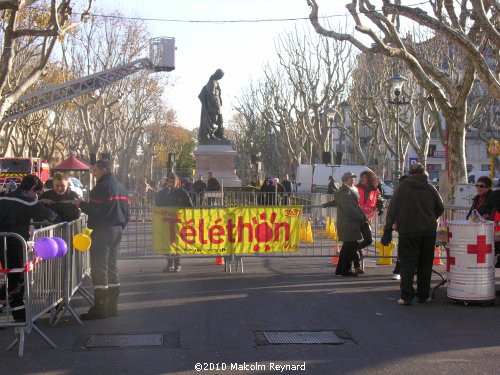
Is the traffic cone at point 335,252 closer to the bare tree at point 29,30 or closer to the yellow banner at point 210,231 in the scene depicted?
the yellow banner at point 210,231

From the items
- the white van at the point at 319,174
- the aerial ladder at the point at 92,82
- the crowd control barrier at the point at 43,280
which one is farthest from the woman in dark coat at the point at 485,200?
the white van at the point at 319,174

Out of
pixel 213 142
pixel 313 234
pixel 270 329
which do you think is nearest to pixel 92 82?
pixel 213 142

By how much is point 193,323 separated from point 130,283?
10.8 feet

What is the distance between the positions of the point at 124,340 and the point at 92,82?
28.3 m

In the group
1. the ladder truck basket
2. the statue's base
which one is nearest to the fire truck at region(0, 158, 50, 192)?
the ladder truck basket

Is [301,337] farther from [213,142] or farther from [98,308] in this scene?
[213,142]

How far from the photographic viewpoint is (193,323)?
7863mm

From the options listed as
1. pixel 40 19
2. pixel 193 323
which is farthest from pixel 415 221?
pixel 40 19

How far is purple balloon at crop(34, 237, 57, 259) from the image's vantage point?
671 centimetres

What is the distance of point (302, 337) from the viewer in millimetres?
7234

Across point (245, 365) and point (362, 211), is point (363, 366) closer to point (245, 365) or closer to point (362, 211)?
point (245, 365)

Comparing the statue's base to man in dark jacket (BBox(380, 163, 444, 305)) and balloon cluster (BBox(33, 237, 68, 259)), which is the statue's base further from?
balloon cluster (BBox(33, 237, 68, 259))

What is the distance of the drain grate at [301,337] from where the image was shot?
7.04m

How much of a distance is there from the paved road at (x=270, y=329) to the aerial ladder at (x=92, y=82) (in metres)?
21.7
